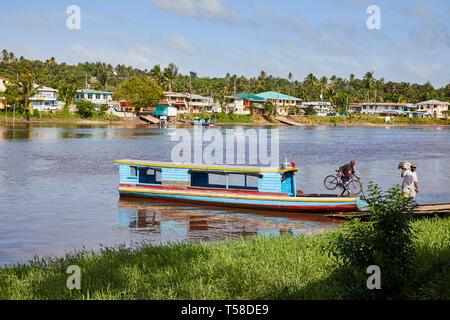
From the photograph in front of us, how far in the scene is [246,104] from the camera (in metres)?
152

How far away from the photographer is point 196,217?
23.6 m

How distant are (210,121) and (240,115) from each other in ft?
69.2

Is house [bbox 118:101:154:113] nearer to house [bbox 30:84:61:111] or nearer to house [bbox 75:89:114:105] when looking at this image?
house [bbox 75:89:114:105]

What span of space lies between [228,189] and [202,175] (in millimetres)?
2382

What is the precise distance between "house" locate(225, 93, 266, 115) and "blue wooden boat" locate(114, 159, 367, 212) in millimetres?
120157

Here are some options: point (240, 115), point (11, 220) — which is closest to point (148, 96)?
point (240, 115)

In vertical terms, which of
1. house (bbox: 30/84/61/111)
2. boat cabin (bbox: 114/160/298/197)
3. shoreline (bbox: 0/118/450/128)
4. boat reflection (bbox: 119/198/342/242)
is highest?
house (bbox: 30/84/61/111)

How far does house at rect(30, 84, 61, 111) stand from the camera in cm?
11706

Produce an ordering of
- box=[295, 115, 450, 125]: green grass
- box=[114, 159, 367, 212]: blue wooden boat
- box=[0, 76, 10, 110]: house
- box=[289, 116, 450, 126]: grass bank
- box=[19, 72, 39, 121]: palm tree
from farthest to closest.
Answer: box=[295, 115, 450, 125]: green grass → box=[289, 116, 450, 126]: grass bank → box=[0, 76, 10, 110]: house → box=[19, 72, 39, 121]: palm tree → box=[114, 159, 367, 212]: blue wooden boat

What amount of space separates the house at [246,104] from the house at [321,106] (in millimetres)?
18924

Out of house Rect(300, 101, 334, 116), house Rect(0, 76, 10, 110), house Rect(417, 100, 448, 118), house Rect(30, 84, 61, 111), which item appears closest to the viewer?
house Rect(0, 76, 10, 110)

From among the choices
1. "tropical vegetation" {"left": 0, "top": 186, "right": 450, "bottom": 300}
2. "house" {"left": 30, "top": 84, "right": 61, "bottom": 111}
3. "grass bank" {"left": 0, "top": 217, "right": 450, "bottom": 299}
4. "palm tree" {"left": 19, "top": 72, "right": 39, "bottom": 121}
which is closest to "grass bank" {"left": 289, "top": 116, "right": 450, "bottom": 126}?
"house" {"left": 30, "top": 84, "right": 61, "bottom": 111}

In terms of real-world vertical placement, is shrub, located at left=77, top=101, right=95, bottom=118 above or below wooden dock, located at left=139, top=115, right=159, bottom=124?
above
